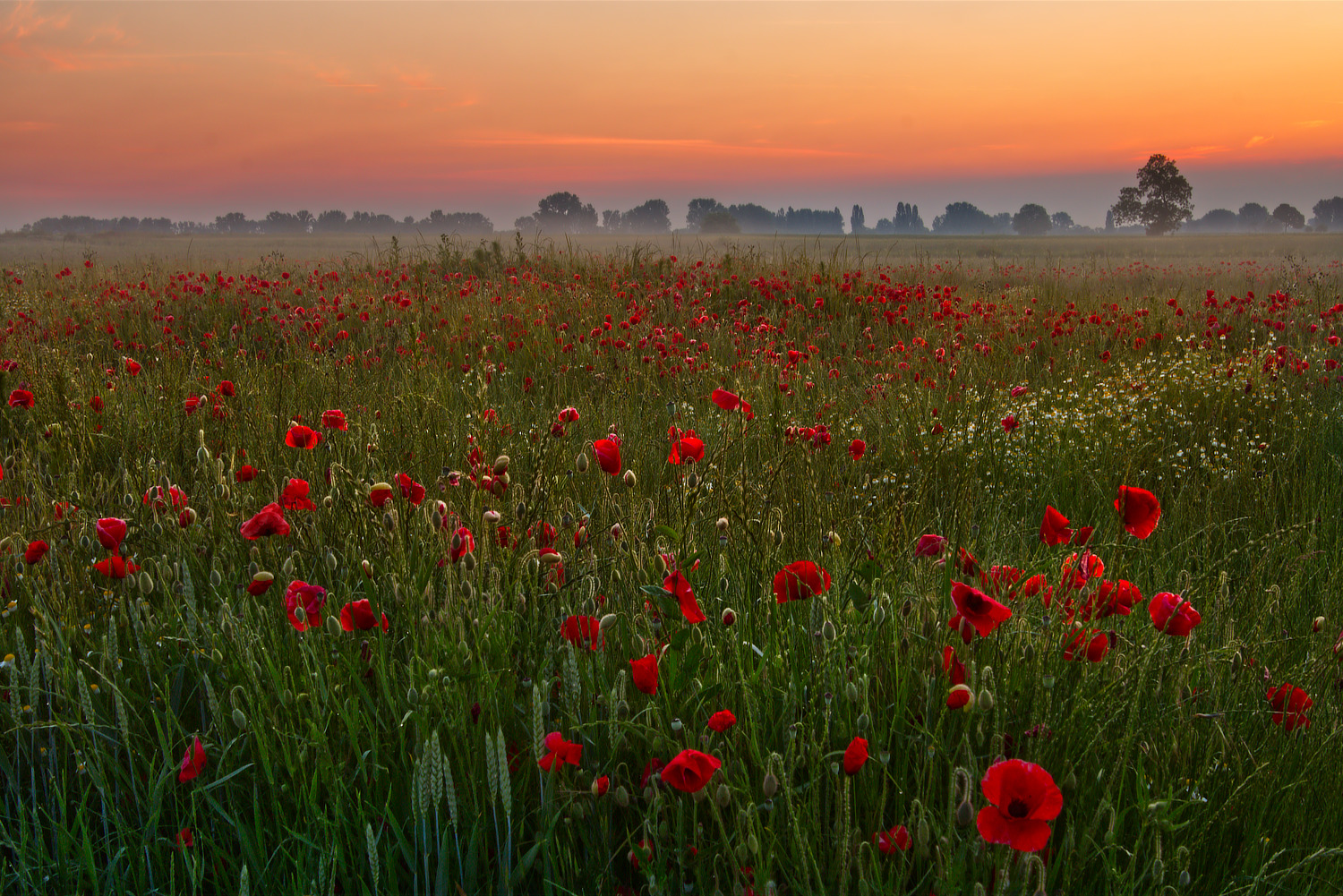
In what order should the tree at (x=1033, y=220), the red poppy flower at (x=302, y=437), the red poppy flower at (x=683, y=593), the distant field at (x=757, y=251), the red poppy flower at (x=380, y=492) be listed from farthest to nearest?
the tree at (x=1033, y=220)
the distant field at (x=757, y=251)
the red poppy flower at (x=302, y=437)
the red poppy flower at (x=380, y=492)
the red poppy flower at (x=683, y=593)

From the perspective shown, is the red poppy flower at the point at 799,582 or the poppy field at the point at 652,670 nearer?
the poppy field at the point at 652,670

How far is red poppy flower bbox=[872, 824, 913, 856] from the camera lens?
114 cm

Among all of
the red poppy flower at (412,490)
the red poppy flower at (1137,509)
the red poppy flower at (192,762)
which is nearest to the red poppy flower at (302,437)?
the red poppy flower at (412,490)

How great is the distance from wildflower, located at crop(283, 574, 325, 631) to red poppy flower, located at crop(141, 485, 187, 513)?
2.67 feet

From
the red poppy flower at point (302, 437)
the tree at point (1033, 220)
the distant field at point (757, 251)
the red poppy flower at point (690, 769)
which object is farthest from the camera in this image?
the tree at point (1033, 220)

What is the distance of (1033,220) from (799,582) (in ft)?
564

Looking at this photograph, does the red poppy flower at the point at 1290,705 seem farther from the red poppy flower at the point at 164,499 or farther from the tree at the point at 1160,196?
the tree at the point at 1160,196

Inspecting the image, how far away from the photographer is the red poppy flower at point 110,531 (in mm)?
1631

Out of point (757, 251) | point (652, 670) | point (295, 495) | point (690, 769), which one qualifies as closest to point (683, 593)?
point (652, 670)

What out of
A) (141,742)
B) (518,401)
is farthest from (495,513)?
(518,401)

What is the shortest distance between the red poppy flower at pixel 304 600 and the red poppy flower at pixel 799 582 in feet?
2.98

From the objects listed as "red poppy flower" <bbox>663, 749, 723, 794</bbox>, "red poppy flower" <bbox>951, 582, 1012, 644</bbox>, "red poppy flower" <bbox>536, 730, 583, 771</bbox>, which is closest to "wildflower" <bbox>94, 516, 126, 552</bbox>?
"red poppy flower" <bbox>536, 730, 583, 771</bbox>

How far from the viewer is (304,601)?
1515 millimetres

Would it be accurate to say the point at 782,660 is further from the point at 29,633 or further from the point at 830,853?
the point at 29,633
